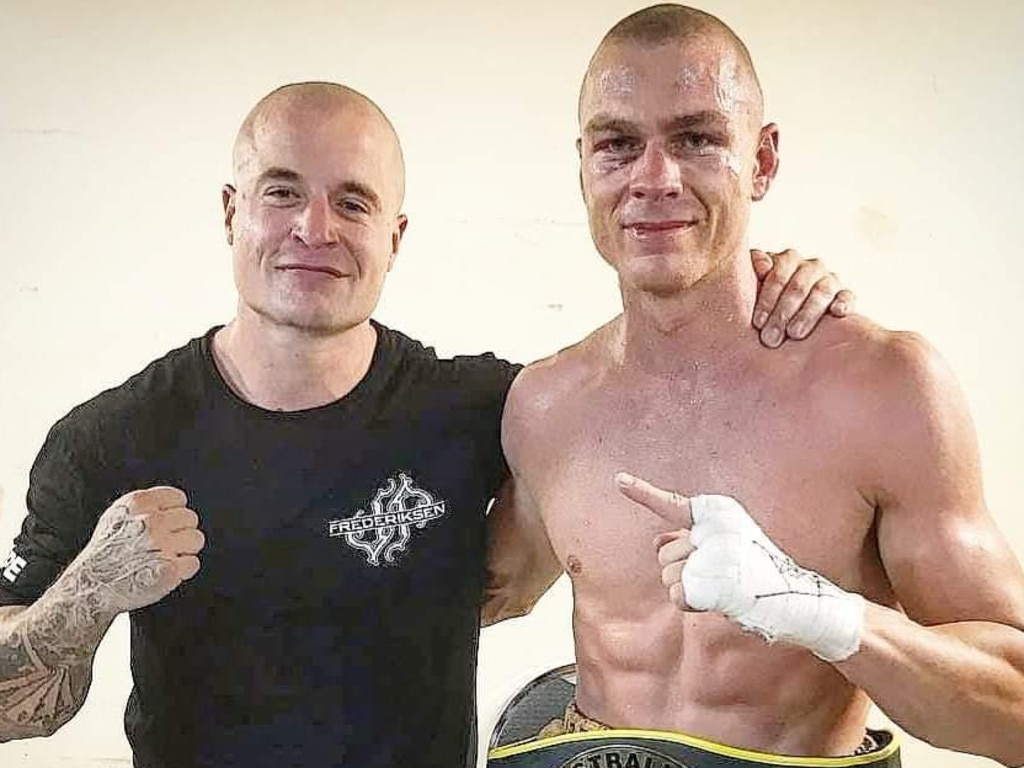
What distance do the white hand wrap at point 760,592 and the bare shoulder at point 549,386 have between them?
1.48 ft

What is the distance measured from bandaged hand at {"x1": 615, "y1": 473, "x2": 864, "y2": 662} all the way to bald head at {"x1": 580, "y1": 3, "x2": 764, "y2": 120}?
52 cm

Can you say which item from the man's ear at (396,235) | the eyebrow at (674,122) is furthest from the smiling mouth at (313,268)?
the eyebrow at (674,122)

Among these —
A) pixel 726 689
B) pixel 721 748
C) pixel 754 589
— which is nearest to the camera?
pixel 754 589

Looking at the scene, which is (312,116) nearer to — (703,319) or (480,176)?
(703,319)

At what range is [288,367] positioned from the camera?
60.2 inches

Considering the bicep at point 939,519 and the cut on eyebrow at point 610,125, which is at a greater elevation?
the cut on eyebrow at point 610,125

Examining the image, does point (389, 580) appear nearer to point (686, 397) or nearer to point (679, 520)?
point (686, 397)

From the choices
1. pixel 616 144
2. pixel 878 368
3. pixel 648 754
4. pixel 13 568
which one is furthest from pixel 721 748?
pixel 13 568

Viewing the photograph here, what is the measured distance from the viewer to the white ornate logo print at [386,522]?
1483mm

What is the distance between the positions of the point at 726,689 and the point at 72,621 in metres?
0.70

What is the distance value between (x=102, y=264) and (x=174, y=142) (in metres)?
0.25

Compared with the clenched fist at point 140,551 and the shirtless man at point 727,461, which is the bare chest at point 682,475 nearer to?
the shirtless man at point 727,461

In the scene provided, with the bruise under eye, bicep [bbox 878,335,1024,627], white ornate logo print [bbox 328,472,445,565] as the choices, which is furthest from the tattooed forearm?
bicep [bbox 878,335,1024,627]

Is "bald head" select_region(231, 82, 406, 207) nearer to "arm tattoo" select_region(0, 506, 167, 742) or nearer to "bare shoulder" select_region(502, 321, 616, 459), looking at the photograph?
"bare shoulder" select_region(502, 321, 616, 459)
